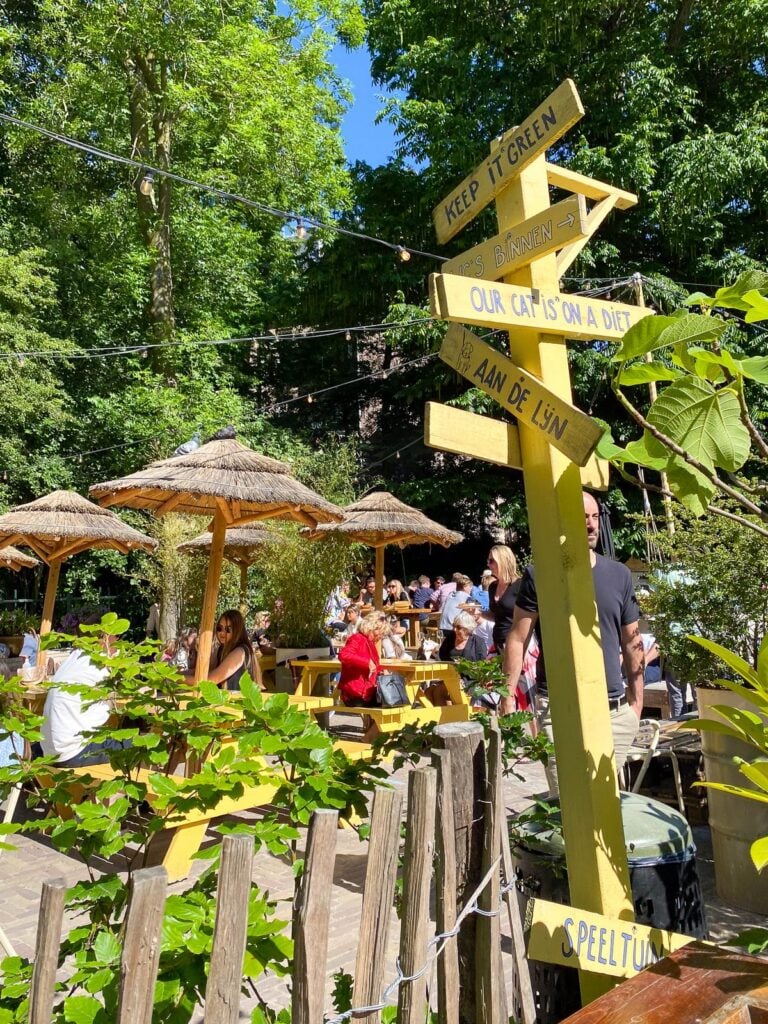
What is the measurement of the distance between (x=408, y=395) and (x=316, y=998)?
21036 millimetres

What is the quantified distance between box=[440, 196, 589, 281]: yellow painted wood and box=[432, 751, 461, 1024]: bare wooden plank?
48.8 inches

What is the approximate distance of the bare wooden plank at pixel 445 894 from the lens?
5.86ft

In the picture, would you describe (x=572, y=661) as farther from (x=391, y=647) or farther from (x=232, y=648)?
(x=391, y=647)

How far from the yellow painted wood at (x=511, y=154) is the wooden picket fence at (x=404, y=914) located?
4.64ft

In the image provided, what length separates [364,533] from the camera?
1271 cm

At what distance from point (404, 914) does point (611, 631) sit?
2647 mm

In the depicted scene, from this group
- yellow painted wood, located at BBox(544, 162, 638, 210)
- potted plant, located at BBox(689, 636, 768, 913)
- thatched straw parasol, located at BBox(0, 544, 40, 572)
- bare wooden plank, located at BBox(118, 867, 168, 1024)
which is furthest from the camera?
thatched straw parasol, located at BBox(0, 544, 40, 572)

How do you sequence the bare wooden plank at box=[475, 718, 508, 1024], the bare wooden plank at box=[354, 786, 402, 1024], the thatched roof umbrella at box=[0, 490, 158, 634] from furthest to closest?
the thatched roof umbrella at box=[0, 490, 158, 634], the bare wooden plank at box=[475, 718, 508, 1024], the bare wooden plank at box=[354, 786, 402, 1024]

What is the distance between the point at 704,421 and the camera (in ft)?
5.34

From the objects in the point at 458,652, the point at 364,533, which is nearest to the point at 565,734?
the point at 458,652

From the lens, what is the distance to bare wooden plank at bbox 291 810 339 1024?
4.58 ft

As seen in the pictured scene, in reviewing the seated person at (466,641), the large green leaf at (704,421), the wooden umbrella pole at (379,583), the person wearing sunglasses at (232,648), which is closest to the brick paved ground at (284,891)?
the person wearing sunglasses at (232,648)

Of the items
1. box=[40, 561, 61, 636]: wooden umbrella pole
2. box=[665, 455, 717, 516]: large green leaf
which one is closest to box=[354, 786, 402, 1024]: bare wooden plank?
box=[665, 455, 717, 516]: large green leaf

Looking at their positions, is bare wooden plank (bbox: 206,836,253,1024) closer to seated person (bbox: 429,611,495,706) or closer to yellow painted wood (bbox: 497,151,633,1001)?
yellow painted wood (bbox: 497,151,633,1001)
